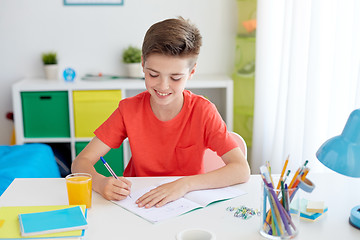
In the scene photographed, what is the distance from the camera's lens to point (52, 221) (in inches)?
43.4

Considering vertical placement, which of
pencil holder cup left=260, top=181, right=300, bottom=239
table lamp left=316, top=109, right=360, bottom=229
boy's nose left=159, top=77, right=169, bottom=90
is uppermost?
boy's nose left=159, top=77, right=169, bottom=90

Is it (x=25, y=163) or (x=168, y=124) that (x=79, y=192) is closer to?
(x=168, y=124)

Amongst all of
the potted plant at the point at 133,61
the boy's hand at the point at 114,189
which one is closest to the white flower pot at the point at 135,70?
the potted plant at the point at 133,61

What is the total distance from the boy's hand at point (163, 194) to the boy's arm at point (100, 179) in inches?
2.6

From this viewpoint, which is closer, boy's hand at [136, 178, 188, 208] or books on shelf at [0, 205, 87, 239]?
books on shelf at [0, 205, 87, 239]

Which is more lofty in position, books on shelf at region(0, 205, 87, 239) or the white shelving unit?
books on shelf at region(0, 205, 87, 239)

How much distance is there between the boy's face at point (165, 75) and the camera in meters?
1.52

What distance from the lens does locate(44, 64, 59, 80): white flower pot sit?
3.27 meters

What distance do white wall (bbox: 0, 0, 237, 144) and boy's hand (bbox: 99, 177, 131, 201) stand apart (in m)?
2.13

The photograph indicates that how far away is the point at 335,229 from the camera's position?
1138mm

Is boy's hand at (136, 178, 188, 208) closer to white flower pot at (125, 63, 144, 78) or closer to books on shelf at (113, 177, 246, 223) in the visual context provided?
books on shelf at (113, 177, 246, 223)

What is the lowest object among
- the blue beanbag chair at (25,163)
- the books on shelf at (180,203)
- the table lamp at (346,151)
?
the blue beanbag chair at (25,163)

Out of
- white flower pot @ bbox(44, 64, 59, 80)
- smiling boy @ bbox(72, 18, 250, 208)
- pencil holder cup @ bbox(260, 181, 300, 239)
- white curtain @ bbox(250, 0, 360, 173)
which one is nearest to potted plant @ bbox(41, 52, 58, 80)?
white flower pot @ bbox(44, 64, 59, 80)

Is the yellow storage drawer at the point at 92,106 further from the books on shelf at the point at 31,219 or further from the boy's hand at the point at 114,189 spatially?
the books on shelf at the point at 31,219
